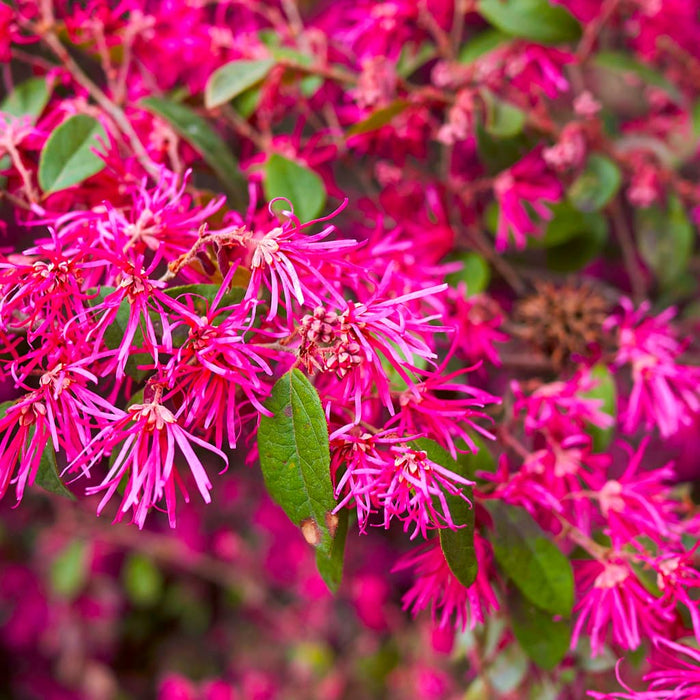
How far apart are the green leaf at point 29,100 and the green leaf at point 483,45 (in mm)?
518

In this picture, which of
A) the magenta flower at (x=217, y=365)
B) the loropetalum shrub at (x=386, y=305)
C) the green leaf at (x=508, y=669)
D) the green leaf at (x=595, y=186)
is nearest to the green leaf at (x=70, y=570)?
the loropetalum shrub at (x=386, y=305)

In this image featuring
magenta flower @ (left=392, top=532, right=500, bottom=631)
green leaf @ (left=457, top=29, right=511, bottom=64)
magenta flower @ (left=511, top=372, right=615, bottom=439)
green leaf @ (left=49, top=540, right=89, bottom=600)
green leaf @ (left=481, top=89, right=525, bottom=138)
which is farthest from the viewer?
green leaf @ (left=49, top=540, right=89, bottom=600)

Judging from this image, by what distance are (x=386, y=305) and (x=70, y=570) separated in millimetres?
1064

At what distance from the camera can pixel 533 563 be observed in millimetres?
601

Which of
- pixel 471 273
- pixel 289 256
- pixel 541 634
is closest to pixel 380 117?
pixel 471 273

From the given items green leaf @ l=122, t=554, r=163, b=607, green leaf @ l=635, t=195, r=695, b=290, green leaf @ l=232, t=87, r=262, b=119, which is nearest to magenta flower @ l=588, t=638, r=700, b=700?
green leaf @ l=635, t=195, r=695, b=290

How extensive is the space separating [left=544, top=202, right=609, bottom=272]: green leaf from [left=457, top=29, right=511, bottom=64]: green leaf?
220 millimetres

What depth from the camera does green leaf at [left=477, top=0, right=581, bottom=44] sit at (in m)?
0.83

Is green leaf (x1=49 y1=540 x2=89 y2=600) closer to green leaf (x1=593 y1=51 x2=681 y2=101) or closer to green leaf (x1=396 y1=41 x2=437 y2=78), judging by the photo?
green leaf (x1=396 y1=41 x2=437 y2=78)

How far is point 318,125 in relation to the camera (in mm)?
975

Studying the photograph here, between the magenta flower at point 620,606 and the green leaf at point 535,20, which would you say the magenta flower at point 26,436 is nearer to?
the magenta flower at point 620,606

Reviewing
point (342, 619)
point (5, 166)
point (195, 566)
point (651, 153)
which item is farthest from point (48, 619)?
point (651, 153)

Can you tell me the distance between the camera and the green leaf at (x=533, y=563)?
1.96 feet

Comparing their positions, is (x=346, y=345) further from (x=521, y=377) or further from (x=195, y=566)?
(x=195, y=566)
